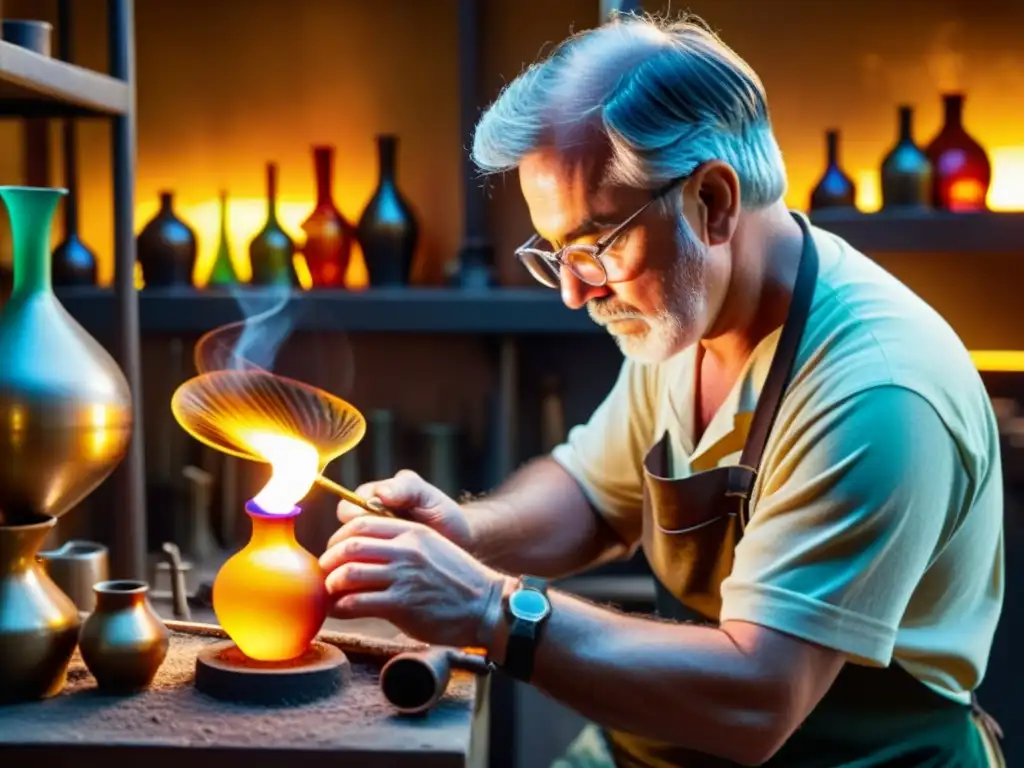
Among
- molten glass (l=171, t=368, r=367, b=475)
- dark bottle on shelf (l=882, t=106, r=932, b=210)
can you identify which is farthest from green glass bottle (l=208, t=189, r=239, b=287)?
molten glass (l=171, t=368, r=367, b=475)

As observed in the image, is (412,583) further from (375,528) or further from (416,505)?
(416,505)

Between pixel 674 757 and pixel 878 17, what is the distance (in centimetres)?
275

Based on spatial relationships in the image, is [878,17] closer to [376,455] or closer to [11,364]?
[376,455]

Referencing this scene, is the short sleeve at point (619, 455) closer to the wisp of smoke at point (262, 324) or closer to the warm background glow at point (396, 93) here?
the wisp of smoke at point (262, 324)

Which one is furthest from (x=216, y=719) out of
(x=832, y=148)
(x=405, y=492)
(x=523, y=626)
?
(x=832, y=148)

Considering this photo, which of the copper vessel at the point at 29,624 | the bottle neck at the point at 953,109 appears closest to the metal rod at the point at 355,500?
the copper vessel at the point at 29,624

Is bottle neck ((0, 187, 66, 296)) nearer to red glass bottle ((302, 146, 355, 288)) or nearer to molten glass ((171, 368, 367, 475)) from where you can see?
molten glass ((171, 368, 367, 475))

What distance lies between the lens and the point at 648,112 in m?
1.69

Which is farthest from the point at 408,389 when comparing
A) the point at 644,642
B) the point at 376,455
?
the point at 644,642

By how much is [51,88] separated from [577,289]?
809 mm

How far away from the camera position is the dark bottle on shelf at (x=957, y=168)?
141 inches

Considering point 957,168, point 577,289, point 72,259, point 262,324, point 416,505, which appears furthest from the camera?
point 262,324

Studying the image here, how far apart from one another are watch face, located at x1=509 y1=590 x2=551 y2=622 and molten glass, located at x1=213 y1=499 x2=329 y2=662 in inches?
9.3

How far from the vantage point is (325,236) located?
382 centimetres
